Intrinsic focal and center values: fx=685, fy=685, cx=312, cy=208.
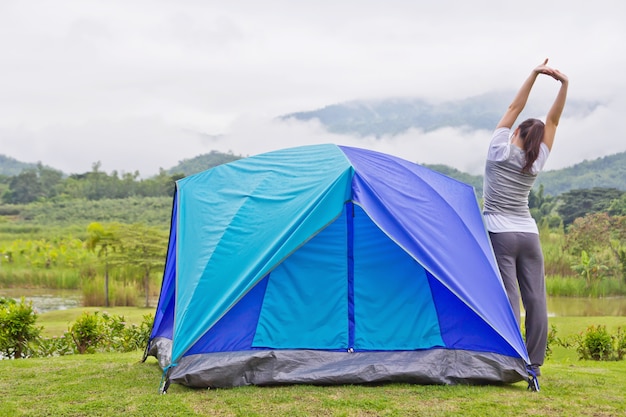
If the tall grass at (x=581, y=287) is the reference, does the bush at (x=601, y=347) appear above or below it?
above

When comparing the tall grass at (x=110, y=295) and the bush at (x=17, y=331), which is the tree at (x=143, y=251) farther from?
the bush at (x=17, y=331)

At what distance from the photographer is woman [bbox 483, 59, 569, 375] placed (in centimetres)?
456

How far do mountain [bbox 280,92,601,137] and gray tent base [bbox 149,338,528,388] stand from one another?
133 meters

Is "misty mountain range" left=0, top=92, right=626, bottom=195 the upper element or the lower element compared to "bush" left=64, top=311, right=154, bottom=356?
upper

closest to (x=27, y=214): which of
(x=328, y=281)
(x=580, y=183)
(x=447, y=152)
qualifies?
(x=328, y=281)

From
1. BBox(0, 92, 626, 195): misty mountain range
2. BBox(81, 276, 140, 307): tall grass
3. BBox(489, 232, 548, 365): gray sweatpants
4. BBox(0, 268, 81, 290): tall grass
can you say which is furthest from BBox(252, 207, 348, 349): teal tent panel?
BBox(0, 92, 626, 195): misty mountain range

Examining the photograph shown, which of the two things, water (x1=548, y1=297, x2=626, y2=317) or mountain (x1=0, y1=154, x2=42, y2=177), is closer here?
water (x1=548, y1=297, x2=626, y2=317)

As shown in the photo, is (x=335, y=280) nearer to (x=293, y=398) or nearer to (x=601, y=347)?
(x=293, y=398)

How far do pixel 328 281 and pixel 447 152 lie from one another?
134239 mm

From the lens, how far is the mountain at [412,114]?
147125 millimetres

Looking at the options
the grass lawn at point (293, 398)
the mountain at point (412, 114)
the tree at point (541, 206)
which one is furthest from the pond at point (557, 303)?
the mountain at point (412, 114)

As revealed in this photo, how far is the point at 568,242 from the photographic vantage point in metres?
19.9

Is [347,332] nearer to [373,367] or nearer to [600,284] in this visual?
[373,367]

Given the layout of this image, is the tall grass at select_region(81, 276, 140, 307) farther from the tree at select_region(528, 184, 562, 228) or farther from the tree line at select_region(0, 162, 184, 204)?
the tree line at select_region(0, 162, 184, 204)
